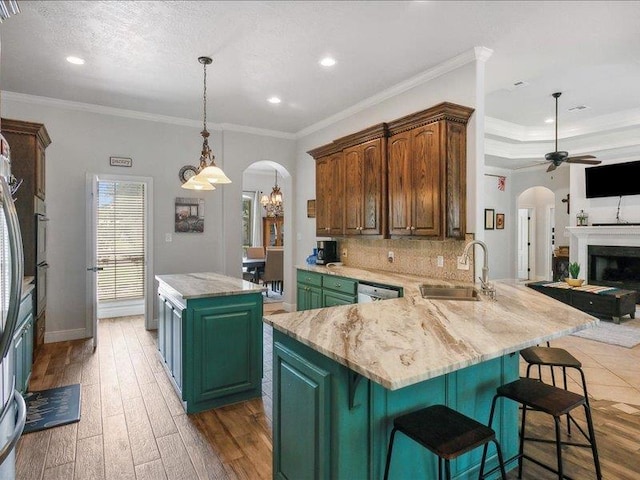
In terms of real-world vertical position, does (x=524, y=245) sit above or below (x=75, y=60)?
below

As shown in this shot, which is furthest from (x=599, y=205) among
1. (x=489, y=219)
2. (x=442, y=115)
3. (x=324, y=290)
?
(x=324, y=290)

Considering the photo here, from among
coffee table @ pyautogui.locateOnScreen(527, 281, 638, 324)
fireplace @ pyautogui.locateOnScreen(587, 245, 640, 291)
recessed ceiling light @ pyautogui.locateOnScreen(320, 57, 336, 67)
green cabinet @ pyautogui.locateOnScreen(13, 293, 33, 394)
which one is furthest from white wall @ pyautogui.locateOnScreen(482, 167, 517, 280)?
green cabinet @ pyautogui.locateOnScreen(13, 293, 33, 394)

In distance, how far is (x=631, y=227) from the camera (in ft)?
21.4

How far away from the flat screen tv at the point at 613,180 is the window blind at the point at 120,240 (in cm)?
796

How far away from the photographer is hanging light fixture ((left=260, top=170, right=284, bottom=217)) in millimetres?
8906

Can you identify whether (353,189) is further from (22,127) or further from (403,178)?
(22,127)

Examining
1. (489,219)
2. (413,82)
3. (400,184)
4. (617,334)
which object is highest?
(413,82)

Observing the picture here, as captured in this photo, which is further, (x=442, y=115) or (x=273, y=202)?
(x=273, y=202)

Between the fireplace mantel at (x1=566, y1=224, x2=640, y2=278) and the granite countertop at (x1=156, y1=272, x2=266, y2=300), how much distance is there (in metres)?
6.81

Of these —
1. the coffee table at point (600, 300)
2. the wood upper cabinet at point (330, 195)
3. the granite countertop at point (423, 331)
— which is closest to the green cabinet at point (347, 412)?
the granite countertop at point (423, 331)

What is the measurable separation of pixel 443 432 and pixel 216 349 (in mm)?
1903

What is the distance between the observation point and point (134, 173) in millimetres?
5195

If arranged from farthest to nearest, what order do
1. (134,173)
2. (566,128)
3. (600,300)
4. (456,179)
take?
(566,128), (600,300), (134,173), (456,179)

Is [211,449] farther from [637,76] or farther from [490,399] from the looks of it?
[637,76]
